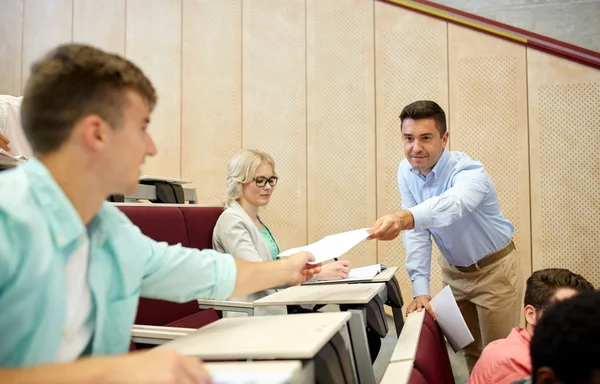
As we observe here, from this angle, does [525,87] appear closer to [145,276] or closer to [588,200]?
[588,200]

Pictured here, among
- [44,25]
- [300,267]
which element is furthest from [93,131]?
[44,25]

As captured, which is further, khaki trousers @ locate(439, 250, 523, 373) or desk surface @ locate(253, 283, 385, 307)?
khaki trousers @ locate(439, 250, 523, 373)

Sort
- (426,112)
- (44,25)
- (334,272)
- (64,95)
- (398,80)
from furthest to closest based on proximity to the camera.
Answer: (44,25) < (398,80) < (426,112) < (334,272) < (64,95)

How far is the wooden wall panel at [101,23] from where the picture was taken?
4.88 metres

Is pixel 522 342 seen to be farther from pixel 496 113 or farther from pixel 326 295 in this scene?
pixel 496 113

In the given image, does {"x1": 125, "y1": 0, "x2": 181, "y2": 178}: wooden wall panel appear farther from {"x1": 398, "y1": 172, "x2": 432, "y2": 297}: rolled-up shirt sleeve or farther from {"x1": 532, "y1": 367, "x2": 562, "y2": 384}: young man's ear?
{"x1": 532, "y1": 367, "x2": 562, "y2": 384}: young man's ear

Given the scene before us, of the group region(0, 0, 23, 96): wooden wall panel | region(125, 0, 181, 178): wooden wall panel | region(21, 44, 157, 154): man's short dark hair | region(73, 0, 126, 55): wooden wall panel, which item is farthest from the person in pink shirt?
region(0, 0, 23, 96): wooden wall panel

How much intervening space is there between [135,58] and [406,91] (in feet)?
8.48

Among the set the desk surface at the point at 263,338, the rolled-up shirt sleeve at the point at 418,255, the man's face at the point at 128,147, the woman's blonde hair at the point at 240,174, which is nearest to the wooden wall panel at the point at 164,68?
the woman's blonde hair at the point at 240,174

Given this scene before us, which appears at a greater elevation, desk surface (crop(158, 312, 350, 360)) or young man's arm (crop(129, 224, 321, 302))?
young man's arm (crop(129, 224, 321, 302))

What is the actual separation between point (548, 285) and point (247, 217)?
136 cm

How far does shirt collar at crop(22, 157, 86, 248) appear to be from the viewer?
Result: 77 centimetres

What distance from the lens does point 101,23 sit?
4922mm

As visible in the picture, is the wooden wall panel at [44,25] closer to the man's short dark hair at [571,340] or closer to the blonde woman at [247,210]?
the blonde woman at [247,210]
